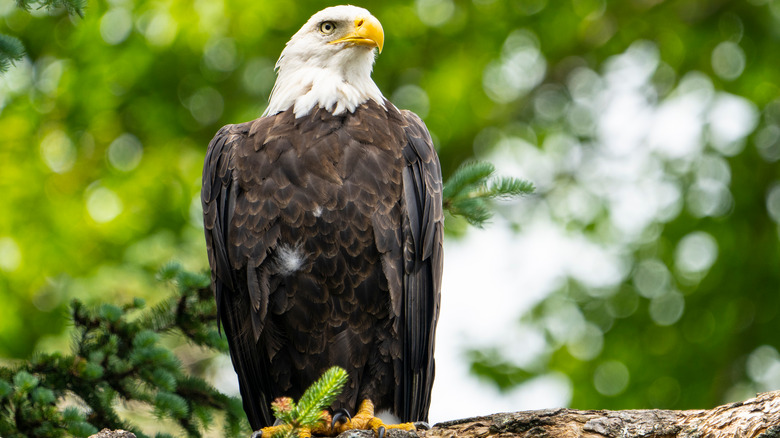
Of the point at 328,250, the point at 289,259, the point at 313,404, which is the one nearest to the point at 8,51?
the point at 289,259

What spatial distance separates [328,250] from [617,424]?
1566 millimetres

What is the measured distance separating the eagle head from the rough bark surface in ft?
6.18

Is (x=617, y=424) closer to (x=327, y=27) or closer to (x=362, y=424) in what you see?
(x=362, y=424)

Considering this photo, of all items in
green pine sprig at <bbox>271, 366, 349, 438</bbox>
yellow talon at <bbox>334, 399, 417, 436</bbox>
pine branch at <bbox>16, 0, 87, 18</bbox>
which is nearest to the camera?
green pine sprig at <bbox>271, 366, 349, 438</bbox>

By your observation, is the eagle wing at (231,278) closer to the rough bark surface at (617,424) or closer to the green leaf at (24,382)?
the green leaf at (24,382)

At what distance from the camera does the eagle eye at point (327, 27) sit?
14.9 feet

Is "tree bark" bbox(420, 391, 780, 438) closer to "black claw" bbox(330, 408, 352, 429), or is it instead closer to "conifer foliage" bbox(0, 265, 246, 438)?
"black claw" bbox(330, 408, 352, 429)

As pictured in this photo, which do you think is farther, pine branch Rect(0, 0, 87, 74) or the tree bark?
pine branch Rect(0, 0, 87, 74)

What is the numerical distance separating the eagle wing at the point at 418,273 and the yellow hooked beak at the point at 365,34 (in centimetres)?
56

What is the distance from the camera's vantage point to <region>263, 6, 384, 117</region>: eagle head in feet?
14.0

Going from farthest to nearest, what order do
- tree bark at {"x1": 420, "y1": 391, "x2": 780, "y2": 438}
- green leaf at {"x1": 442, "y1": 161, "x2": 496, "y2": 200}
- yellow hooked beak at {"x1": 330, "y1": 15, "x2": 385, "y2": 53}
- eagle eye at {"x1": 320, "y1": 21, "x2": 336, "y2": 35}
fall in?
eagle eye at {"x1": 320, "y1": 21, "x2": 336, "y2": 35} → yellow hooked beak at {"x1": 330, "y1": 15, "x2": 385, "y2": 53} → green leaf at {"x1": 442, "y1": 161, "x2": 496, "y2": 200} → tree bark at {"x1": 420, "y1": 391, "x2": 780, "y2": 438}

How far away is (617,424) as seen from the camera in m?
2.92

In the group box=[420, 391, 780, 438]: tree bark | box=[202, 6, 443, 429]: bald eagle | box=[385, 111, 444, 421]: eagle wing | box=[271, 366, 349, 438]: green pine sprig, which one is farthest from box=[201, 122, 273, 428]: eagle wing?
box=[271, 366, 349, 438]: green pine sprig

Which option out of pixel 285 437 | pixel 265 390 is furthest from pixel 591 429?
Result: pixel 265 390
